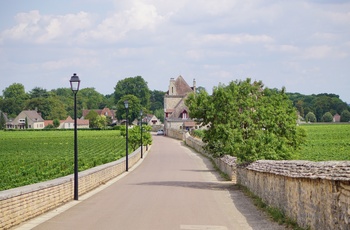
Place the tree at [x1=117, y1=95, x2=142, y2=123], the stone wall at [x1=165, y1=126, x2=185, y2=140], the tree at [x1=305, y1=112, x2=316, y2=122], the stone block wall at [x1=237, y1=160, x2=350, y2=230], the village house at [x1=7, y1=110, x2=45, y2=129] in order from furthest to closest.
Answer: the tree at [x1=305, y1=112, x2=316, y2=122]
the village house at [x1=7, y1=110, x2=45, y2=129]
the tree at [x1=117, y1=95, x2=142, y2=123]
the stone wall at [x1=165, y1=126, x2=185, y2=140]
the stone block wall at [x1=237, y1=160, x2=350, y2=230]

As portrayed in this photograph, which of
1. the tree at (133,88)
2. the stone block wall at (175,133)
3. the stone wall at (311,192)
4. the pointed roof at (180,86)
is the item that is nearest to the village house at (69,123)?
the tree at (133,88)

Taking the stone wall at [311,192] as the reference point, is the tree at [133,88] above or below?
above

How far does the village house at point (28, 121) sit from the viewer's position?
184000mm

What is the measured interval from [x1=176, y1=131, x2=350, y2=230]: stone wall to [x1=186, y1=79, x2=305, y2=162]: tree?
199 inches

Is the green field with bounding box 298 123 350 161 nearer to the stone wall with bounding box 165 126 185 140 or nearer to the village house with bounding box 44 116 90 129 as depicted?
the stone wall with bounding box 165 126 185 140

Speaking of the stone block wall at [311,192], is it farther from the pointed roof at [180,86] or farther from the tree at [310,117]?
the tree at [310,117]

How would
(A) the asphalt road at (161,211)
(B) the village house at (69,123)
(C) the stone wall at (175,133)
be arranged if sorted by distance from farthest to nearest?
(B) the village house at (69,123)
(C) the stone wall at (175,133)
(A) the asphalt road at (161,211)

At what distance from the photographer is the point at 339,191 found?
11000 millimetres

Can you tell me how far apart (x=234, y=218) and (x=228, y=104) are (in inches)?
542

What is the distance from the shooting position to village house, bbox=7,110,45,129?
184 metres

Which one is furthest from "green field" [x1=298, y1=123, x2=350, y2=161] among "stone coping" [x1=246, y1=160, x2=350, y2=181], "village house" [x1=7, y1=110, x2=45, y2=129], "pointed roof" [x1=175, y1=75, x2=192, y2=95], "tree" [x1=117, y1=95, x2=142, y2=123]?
"village house" [x1=7, y1=110, x2=45, y2=129]

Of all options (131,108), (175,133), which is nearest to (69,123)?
(131,108)

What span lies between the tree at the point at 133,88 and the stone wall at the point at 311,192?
504ft

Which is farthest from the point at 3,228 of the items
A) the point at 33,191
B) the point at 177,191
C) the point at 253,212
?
the point at 177,191
